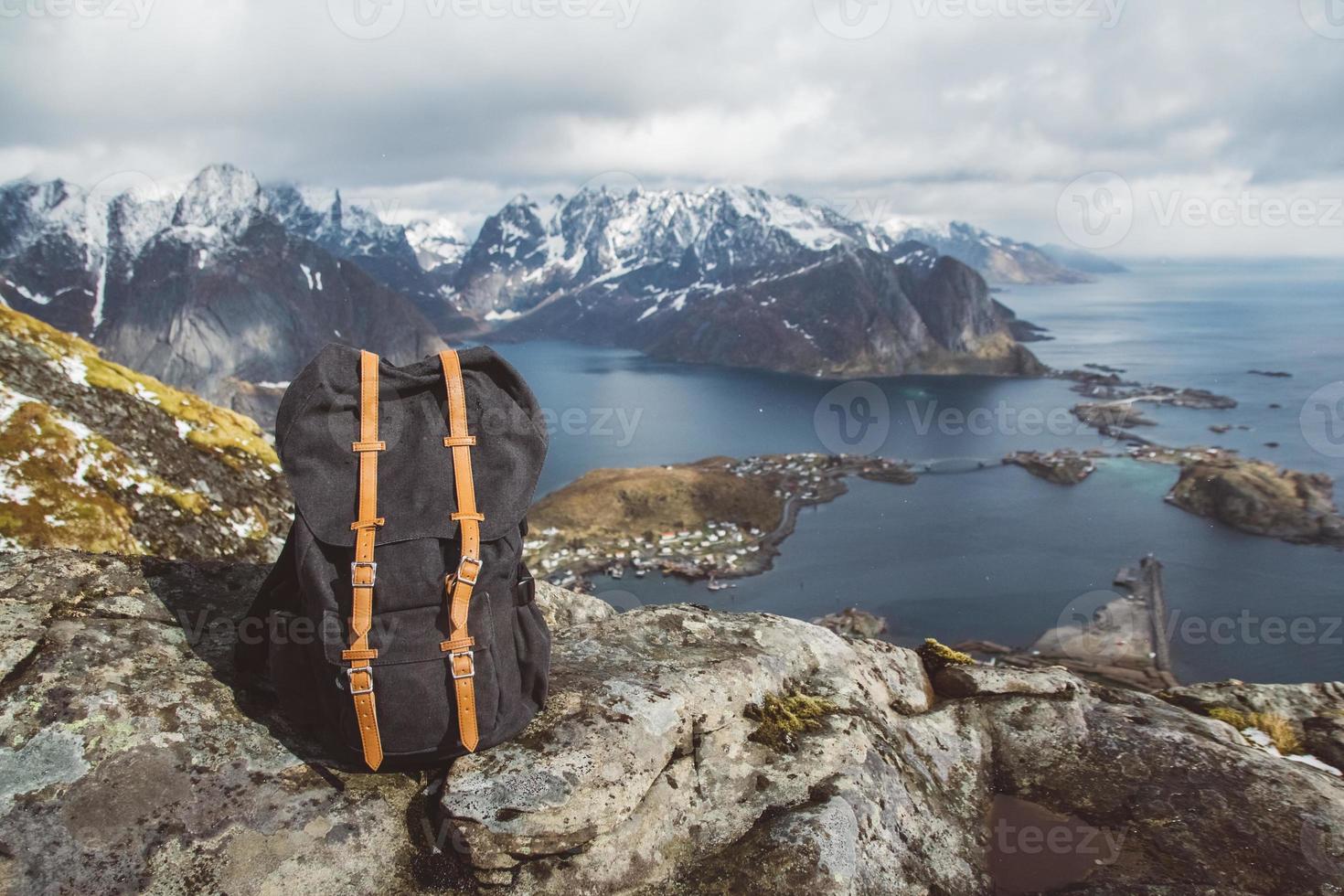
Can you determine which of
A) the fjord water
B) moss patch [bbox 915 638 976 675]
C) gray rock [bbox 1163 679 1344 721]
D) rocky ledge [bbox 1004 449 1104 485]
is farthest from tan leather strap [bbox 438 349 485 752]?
rocky ledge [bbox 1004 449 1104 485]

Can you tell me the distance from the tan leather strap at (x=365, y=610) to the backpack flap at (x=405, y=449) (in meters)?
0.09

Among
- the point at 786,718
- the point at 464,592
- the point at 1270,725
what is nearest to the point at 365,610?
the point at 464,592

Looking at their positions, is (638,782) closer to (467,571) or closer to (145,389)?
(467,571)

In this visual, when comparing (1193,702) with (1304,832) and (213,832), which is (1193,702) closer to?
(1304,832)

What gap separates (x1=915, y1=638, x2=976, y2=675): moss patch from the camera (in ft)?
26.6

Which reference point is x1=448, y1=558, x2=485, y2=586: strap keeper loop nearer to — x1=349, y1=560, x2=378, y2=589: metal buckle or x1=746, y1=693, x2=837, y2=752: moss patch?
x1=349, y1=560, x2=378, y2=589: metal buckle

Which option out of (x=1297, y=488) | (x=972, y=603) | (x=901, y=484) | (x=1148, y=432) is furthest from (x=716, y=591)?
(x=1148, y=432)

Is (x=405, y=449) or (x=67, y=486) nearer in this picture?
(x=405, y=449)

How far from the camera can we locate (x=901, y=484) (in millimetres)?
126750

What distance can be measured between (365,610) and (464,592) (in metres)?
0.63

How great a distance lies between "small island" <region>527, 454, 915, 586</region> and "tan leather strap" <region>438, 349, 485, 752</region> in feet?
274

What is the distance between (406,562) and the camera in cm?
489

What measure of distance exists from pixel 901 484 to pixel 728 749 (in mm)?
127386

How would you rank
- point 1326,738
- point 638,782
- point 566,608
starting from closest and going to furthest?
point 638,782
point 1326,738
point 566,608
